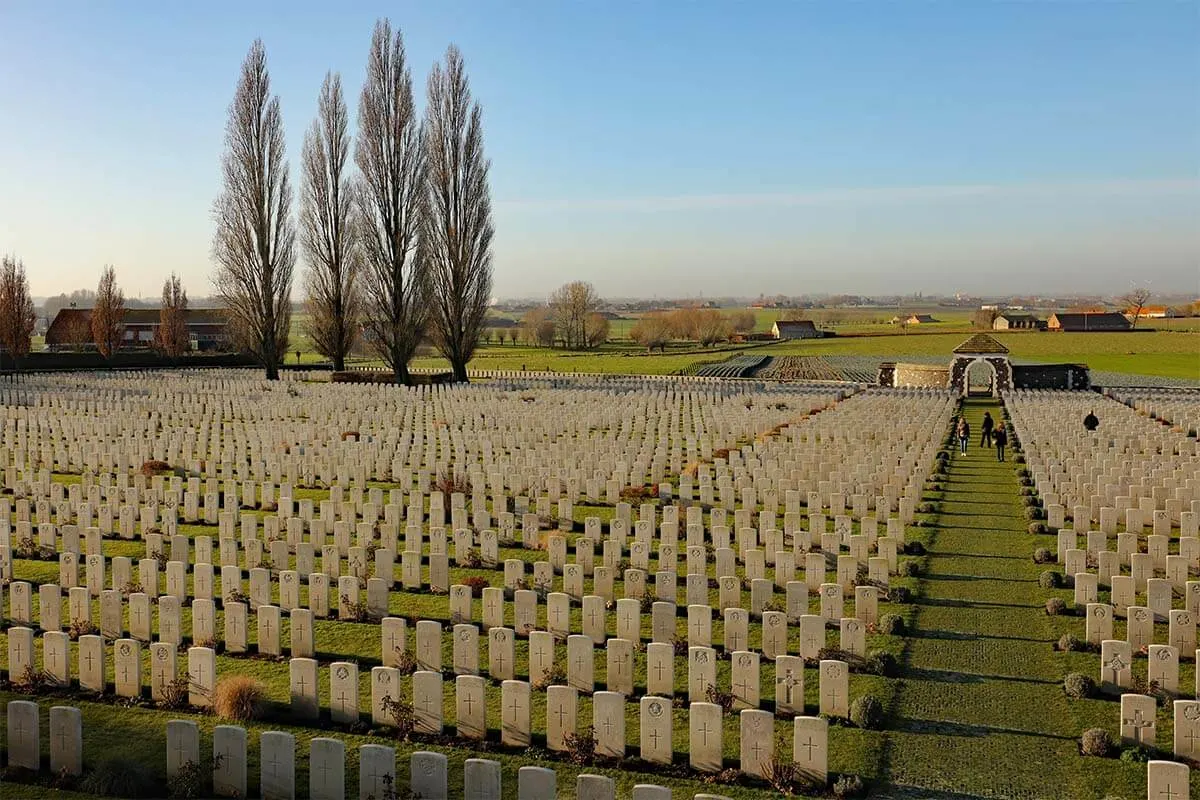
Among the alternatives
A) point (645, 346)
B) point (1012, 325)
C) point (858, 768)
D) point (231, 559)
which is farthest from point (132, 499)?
point (1012, 325)

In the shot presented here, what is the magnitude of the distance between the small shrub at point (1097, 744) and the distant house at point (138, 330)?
218 feet

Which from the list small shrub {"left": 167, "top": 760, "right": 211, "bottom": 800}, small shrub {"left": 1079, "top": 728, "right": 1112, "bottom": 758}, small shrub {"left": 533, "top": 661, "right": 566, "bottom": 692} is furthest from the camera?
small shrub {"left": 533, "top": 661, "right": 566, "bottom": 692}

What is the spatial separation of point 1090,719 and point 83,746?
7785 millimetres

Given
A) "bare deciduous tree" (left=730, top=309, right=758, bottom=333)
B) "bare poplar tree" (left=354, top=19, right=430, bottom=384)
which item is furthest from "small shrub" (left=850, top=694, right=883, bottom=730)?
"bare deciduous tree" (left=730, top=309, right=758, bottom=333)

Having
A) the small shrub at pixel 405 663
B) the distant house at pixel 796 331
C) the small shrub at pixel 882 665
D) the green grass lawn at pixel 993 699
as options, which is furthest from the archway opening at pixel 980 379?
the distant house at pixel 796 331

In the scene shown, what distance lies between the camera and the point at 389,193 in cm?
4303

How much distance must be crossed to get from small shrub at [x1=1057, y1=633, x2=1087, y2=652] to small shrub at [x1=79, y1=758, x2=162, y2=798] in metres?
8.03

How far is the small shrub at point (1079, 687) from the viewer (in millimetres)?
8875

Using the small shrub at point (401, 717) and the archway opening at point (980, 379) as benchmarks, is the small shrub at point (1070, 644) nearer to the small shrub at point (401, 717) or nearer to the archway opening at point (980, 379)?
the small shrub at point (401, 717)

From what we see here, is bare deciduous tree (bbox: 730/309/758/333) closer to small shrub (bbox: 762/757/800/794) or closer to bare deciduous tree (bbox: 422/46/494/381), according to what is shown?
bare deciduous tree (bbox: 422/46/494/381)

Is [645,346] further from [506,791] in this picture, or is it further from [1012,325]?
[506,791]

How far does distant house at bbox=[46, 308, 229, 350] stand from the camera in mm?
70250

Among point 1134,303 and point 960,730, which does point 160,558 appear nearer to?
point 960,730

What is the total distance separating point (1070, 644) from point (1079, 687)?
1.31 metres
